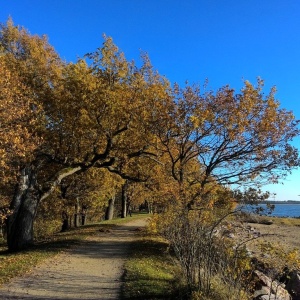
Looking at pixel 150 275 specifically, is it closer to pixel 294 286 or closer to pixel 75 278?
pixel 75 278

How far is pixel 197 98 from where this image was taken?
51.4ft

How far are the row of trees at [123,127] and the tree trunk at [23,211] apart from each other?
5 cm

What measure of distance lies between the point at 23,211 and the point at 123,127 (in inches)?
249

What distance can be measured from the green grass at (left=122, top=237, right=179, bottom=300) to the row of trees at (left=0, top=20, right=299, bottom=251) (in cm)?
237

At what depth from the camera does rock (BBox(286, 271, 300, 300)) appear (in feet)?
46.4

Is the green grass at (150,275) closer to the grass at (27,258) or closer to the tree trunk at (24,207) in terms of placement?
the grass at (27,258)

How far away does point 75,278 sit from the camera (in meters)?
11.0

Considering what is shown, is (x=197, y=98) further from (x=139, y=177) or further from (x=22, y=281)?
(x=22, y=281)

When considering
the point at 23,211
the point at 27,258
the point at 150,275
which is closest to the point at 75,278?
the point at 150,275

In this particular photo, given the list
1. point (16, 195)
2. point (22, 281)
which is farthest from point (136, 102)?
point (22, 281)

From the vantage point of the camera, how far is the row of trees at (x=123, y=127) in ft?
49.5

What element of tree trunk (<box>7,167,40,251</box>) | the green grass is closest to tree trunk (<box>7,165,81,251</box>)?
tree trunk (<box>7,167,40,251</box>)

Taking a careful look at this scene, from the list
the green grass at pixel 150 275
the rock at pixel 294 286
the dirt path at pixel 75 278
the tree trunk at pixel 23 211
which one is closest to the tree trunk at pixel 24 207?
the tree trunk at pixel 23 211

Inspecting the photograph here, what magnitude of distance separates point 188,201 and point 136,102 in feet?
21.2
